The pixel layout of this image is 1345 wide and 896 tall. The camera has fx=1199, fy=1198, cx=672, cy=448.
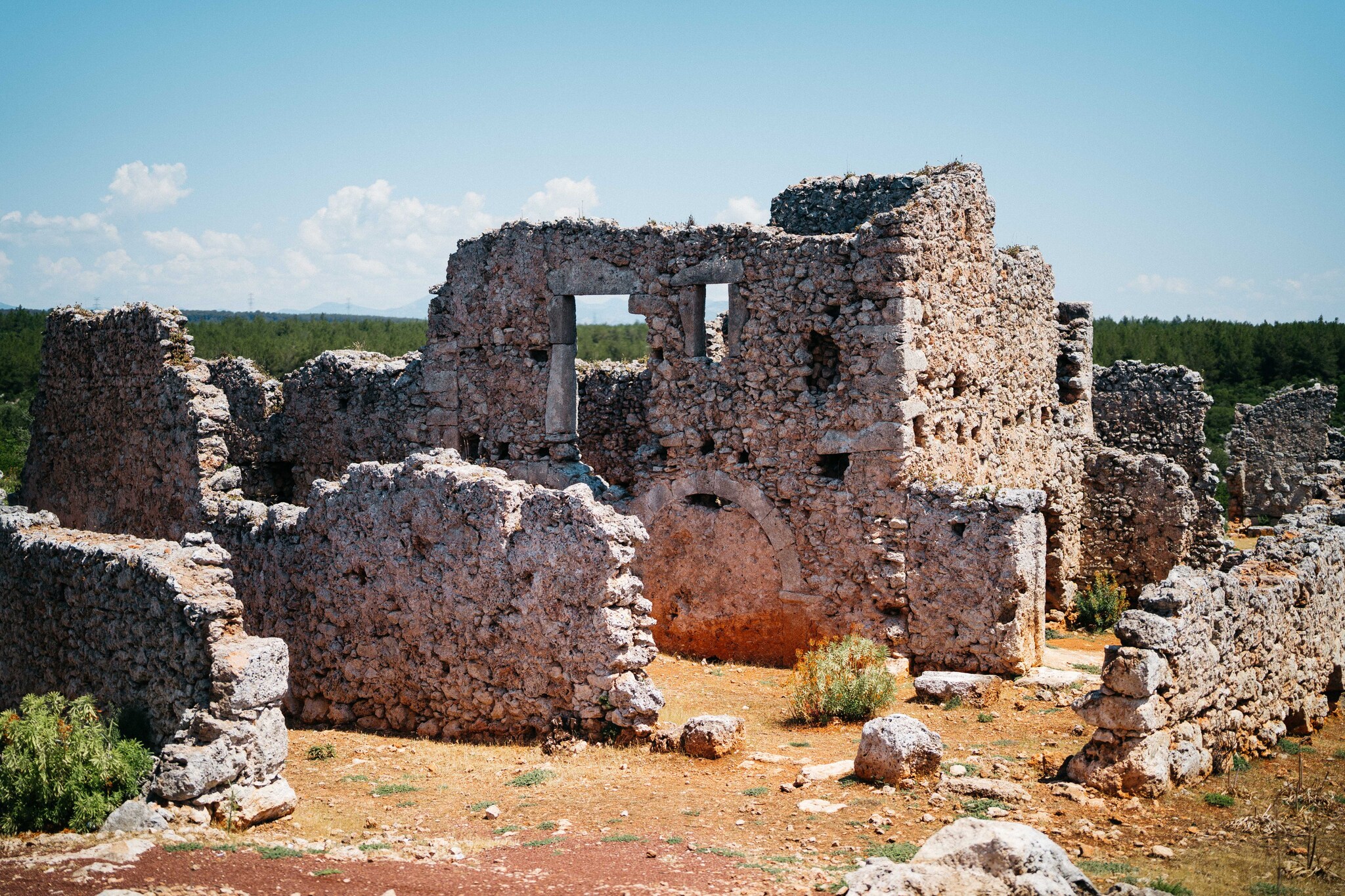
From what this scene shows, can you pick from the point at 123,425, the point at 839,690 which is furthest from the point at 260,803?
the point at 123,425

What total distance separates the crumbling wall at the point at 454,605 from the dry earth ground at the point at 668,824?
0.37m

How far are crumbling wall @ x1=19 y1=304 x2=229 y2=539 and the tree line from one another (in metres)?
21.8

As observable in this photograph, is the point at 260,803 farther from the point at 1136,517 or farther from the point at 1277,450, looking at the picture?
the point at 1277,450

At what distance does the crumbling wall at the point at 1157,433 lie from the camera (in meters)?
17.2

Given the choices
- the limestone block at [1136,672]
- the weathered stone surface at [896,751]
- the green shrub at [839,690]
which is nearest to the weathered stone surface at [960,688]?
the green shrub at [839,690]

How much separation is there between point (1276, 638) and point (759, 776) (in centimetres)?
454

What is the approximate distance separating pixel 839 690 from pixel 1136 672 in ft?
10.5

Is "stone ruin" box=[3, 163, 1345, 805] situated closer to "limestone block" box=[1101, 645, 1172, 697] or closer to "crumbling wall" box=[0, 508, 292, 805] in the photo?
Result: "limestone block" box=[1101, 645, 1172, 697]

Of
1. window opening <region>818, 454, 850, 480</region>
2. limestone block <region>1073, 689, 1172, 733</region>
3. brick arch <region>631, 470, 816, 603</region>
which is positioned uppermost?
window opening <region>818, 454, 850, 480</region>

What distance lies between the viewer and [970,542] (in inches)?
472

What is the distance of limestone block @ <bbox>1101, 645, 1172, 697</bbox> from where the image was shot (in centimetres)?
807

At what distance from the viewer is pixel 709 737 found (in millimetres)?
9469

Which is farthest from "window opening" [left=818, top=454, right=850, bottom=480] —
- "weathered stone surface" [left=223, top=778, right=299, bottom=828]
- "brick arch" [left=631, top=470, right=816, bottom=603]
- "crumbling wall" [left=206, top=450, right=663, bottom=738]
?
"weathered stone surface" [left=223, top=778, right=299, bottom=828]

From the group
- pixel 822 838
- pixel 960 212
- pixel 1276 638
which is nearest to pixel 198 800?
pixel 822 838
